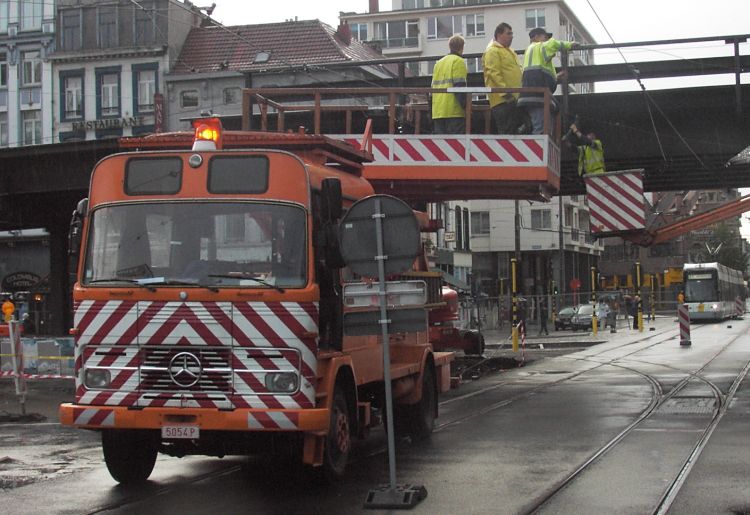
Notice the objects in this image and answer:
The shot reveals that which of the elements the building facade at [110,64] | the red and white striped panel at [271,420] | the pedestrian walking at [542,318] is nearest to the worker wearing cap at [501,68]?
the red and white striped panel at [271,420]

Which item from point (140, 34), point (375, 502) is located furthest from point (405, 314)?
point (140, 34)

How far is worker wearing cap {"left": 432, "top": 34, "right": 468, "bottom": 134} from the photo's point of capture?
15.5m

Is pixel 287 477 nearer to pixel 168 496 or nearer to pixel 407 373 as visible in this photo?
pixel 168 496

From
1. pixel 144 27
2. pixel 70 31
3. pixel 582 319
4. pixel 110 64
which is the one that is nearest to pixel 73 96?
pixel 110 64

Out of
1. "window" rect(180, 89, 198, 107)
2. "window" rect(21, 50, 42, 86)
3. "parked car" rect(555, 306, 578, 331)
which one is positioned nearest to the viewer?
"parked car" rect(555, 306, 578, 331)

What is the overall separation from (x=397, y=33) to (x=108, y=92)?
36301 millimetres

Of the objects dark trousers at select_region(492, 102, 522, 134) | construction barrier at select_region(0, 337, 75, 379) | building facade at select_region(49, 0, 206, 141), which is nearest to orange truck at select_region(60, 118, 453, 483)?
dark trousers at select_region(492, 102, 522, 134)

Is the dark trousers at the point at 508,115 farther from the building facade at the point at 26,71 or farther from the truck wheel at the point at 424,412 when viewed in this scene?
the building facade at the point at 26,71

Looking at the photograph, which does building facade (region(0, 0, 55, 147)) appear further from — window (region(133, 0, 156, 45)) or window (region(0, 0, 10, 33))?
window (region(133, 0, 156, 45))

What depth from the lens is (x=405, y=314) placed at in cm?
862

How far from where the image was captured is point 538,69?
15.5 metres

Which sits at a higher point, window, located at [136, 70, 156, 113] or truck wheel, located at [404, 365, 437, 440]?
window, located at [136, 70, 156, 113]

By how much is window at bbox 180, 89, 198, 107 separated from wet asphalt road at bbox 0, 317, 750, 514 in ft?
141

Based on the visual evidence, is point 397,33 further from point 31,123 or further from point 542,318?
point 542,318
